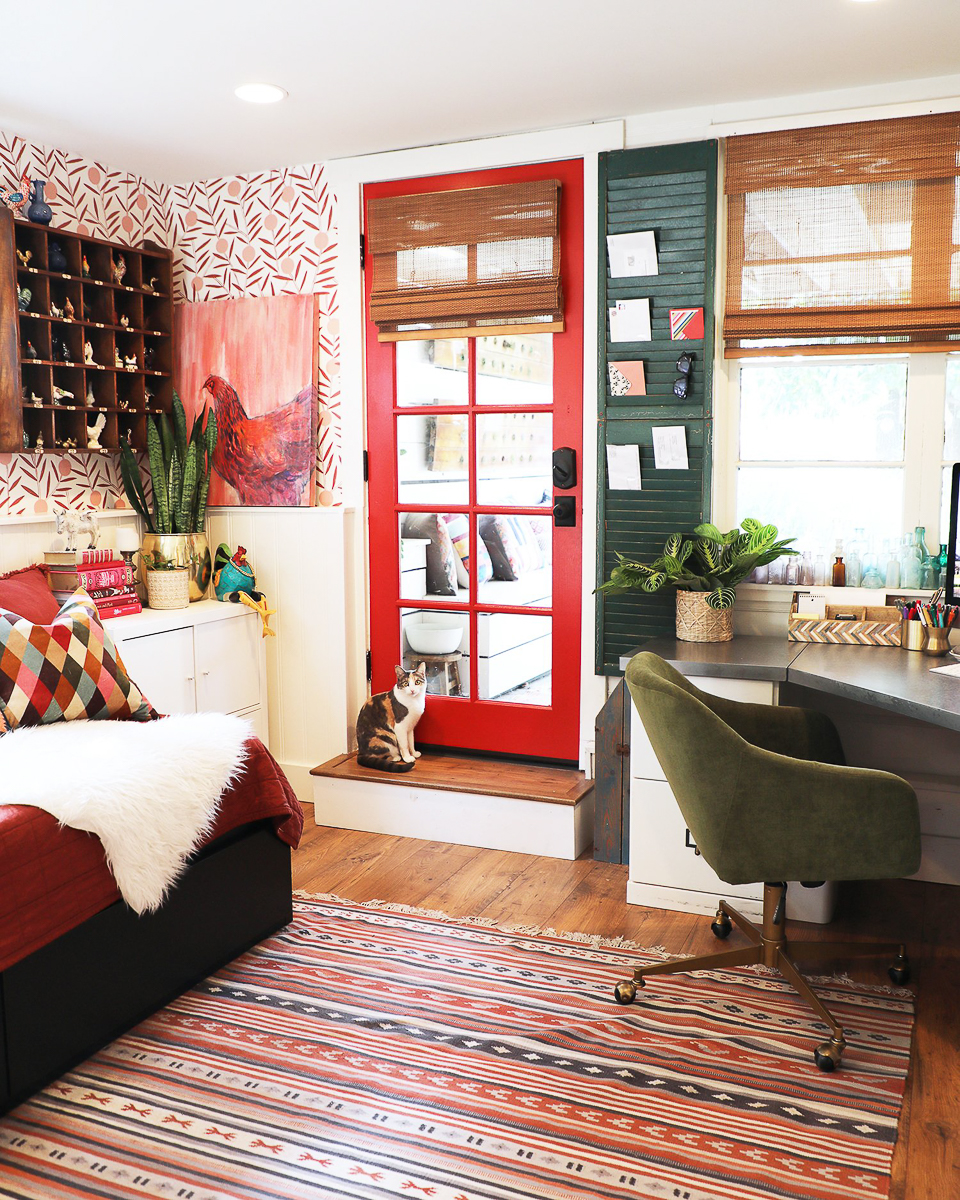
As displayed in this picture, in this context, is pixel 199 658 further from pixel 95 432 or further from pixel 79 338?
pixel 79 338

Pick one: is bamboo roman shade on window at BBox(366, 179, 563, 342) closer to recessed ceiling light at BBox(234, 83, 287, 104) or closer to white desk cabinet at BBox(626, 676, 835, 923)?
recessed ceiling light at BBox(234, 83, 287, 104)

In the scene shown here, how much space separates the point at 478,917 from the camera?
298cm

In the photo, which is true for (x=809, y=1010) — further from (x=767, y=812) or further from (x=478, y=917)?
(x=478, y=917)

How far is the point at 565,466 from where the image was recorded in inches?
143

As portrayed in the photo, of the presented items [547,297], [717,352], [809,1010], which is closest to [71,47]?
[547,297]

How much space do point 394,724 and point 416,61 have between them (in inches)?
87.3

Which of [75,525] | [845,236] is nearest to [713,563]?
[845,236]

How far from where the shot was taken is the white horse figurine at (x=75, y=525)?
3.56 metres

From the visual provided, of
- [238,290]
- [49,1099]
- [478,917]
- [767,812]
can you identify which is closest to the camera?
[49,1099]

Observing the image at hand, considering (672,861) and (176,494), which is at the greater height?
(176,494)

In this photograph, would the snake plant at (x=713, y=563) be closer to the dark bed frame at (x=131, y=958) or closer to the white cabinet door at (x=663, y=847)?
the white cabinet door at (x=663, y=847)

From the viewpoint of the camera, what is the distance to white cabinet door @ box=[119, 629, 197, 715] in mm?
3461

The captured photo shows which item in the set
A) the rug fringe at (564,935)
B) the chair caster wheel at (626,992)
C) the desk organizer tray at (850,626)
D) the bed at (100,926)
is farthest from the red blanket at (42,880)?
the desk organizer tray at (850,626)

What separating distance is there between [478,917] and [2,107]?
3029 mm
